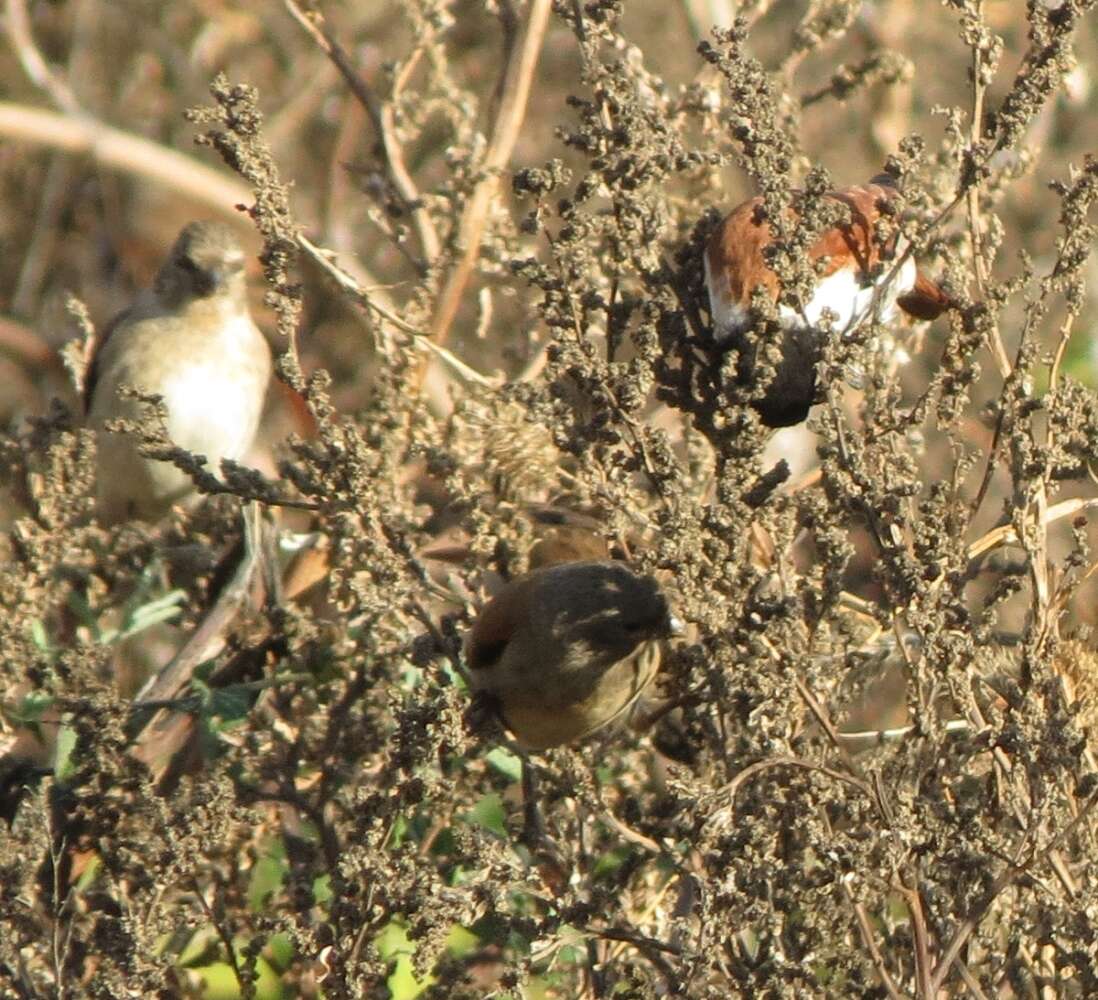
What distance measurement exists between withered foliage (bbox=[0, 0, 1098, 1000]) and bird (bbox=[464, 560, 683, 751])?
2.2 inches

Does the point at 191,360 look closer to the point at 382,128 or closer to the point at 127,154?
the point at 127,154

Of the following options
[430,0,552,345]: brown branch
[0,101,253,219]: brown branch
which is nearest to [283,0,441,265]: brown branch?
[430,0,552,345]: brown branch

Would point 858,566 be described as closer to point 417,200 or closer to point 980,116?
point 417,200

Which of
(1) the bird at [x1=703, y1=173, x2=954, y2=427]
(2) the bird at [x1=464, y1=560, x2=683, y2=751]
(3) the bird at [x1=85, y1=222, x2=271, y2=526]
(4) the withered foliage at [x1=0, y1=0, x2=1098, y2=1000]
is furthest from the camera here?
(3) the bird at [x1=85, y1=222, x2=271, y2=526]

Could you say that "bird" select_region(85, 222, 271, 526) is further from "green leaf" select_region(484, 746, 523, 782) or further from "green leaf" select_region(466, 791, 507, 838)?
"green leaf" select_region(484, 746, 523, 782)

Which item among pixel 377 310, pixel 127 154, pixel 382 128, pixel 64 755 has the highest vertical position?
pixel 127 154

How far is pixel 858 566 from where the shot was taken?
18.4 ft

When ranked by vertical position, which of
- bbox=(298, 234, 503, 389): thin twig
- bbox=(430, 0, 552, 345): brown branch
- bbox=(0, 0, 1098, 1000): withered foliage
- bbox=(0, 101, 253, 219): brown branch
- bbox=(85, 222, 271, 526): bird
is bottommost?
bbox=(0, 0, 1098, 1000): withered foliage

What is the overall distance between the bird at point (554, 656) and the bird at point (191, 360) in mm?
2952

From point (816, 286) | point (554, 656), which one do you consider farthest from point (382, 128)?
point (816, 286)

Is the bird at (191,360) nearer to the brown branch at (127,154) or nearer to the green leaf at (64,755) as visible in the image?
the brown branch at (127,154)

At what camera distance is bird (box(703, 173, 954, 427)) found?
2574 millimetres

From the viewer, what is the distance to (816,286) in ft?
8.41

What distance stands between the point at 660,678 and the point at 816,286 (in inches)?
30.9
